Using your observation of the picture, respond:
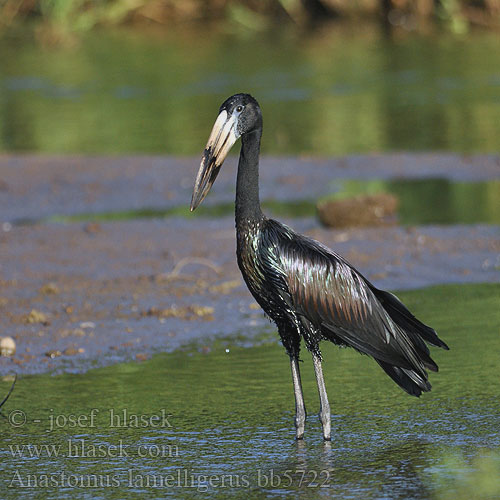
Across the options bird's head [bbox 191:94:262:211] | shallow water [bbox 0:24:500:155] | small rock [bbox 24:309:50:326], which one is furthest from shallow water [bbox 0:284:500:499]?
shallow water [bbox 0:24:500:155]

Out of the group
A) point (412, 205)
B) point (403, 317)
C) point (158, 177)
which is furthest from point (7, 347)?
point (158, 177)

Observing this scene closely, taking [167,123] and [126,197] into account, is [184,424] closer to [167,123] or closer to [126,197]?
[126,197]

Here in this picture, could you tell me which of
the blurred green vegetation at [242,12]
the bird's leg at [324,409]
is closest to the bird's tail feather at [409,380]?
the bird's leg at [324,409]

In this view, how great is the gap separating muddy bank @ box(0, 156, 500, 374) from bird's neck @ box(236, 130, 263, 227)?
6.17 feet

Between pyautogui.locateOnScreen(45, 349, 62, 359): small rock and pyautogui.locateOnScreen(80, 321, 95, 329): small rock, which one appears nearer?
pyautogui.locateOnScreen(45, 349, 62, 359): small rock

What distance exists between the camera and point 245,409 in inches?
269

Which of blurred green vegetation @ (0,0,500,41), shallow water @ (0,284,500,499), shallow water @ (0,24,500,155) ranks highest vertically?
blurred green vegetation @ (0,0,500,41)

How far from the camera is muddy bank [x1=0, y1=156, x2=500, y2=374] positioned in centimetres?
838

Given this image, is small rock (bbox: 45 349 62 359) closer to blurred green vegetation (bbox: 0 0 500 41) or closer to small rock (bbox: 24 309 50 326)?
small rock (bbox: 24 309 50 326)

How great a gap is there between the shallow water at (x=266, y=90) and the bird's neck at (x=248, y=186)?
29.4 ft

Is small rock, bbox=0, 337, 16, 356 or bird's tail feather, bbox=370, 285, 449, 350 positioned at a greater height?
bird's tail feather, bbox=370, 285, 449, 350

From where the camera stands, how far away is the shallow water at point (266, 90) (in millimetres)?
16922

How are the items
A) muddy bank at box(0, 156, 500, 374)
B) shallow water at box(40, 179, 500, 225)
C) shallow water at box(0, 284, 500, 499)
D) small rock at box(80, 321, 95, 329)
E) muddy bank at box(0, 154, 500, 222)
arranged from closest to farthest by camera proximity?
1. shallow water at box(0, 284, 500, 499)
2. muddy bank at box(0, 156, 500, 374)
3. small rock at box(80, 321, 95, 329)
4. shallow water at box(40, 179, 500, 225)
5. muddy bank at box(0, 154, 500, 222)

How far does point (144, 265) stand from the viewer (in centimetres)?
1034
